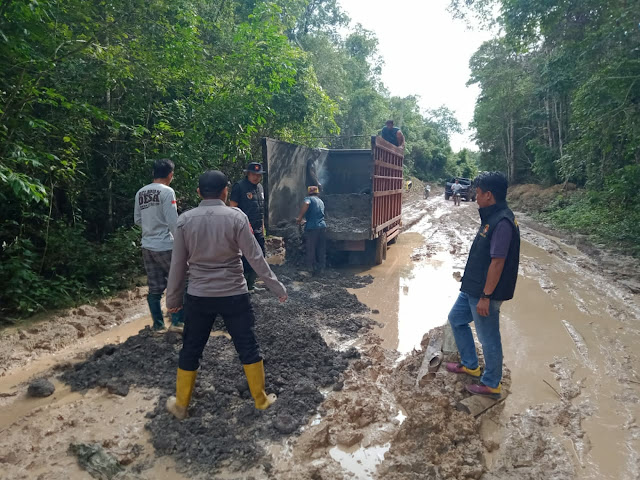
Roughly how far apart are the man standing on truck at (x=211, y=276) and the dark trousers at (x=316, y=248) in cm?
400

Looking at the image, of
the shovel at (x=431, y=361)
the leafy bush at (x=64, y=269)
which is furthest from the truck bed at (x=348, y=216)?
the shovel at (x=431, y=361)

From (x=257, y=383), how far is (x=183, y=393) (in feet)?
1.76

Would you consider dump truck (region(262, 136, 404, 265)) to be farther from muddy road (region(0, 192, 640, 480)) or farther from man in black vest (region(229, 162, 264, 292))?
muddy road (region(0, 192, 640, 480))

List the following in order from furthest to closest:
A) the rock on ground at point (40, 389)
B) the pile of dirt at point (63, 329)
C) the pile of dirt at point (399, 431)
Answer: the pile of dirt at point (63, 329) → the rock on ground at point (40, 389) → the pile of dirt at point (399, 431)

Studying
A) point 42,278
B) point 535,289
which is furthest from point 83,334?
point 535,289

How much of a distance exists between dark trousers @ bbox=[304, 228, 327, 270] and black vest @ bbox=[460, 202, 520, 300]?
3.94 metres

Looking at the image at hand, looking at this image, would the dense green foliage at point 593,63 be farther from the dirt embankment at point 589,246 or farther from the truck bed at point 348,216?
the truck bed at point 348,216

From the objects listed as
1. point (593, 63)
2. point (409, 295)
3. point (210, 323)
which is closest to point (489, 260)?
point (210, 323)

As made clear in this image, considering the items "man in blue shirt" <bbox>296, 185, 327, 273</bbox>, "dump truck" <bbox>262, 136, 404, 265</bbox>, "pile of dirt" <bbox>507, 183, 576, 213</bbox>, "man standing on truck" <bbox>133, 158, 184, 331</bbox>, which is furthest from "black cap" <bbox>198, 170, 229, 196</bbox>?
"pile of dirt" <bbox>507, 183, 576, 213</bbox>

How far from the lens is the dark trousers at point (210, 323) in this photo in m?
2.83

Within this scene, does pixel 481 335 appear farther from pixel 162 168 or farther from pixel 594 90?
pixel 594 90

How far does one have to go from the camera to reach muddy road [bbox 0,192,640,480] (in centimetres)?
256

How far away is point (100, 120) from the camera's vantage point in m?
5.73

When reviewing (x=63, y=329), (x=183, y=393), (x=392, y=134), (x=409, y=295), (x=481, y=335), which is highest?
(x=392, y=134)
